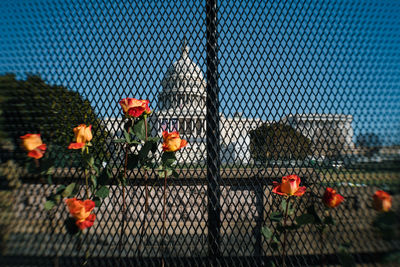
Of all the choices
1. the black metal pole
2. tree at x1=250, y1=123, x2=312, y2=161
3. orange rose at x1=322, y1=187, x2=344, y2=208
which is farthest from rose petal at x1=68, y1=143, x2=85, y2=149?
orange rose at x1=322, y1=187, x2=344, y2=208

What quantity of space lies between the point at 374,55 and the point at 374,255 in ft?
3.28

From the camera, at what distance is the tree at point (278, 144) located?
1.11 m

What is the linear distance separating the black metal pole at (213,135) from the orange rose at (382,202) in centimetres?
61

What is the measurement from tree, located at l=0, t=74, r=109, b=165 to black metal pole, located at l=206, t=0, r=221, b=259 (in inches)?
21.3

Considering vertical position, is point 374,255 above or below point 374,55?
below

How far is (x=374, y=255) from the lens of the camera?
3.23 ft

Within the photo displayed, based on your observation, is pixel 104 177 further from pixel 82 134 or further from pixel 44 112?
pixel 44 112

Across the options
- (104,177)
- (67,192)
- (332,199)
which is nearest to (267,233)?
(332,199)

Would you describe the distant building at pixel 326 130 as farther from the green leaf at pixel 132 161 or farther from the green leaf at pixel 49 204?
the green leaf at pixel 49 204

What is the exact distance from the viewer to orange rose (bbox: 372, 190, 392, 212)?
2.21ft

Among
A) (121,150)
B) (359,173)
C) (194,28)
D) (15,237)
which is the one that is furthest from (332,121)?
(15,237)

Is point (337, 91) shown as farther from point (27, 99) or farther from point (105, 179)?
point (27, 99)

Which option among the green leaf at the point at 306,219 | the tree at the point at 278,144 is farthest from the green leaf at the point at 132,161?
the green leaf at the point at 306,219

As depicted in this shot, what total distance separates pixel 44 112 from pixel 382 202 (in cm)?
155
